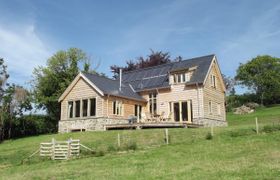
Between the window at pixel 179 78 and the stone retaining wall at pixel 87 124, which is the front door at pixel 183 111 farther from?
the stone retaining wall at pixel 87 124

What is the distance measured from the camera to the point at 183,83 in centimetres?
3152

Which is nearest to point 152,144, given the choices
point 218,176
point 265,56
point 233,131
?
point 233,131

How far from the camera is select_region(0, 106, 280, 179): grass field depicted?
11.7m

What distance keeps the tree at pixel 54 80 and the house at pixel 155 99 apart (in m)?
8.50

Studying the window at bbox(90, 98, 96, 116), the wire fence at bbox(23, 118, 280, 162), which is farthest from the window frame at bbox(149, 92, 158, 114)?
the wire fence at bbox(23, 118, 280, 162)

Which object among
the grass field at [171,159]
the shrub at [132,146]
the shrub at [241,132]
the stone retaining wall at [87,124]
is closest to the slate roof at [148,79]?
the stone retaining wall at [87,124]

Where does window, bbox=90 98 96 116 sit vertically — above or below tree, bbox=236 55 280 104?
below

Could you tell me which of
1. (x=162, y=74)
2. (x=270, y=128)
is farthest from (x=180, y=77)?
(x=270, y=128)

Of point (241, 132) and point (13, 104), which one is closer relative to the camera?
point (241, 132)

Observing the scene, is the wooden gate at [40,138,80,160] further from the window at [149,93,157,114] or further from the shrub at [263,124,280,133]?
the window at [149,93,157,114]

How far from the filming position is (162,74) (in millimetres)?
34719

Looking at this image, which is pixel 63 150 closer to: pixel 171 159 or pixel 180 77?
pixel 171 159

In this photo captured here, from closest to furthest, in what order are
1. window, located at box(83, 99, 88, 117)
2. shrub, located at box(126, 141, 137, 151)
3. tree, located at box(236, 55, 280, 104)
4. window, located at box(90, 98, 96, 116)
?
shrub, located at box(126, 141, 137, 151), window, located at box(90, 98, 96, 116), window, located at box(83, 99, 88, 117), tree, located at box(236, 55, 280, 104)

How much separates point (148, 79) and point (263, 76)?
103ft
